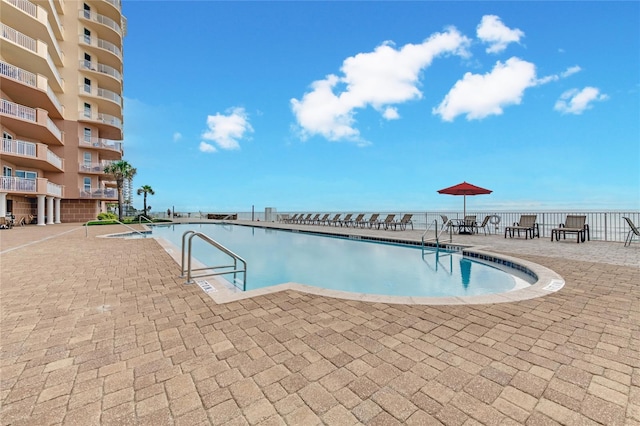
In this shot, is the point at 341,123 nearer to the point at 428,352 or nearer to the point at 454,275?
the point at 454,275

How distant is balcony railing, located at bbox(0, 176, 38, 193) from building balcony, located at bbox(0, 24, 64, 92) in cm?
679

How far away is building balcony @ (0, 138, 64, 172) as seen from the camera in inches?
590

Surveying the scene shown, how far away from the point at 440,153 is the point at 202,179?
94.6 feet

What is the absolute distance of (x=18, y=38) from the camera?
15383mm

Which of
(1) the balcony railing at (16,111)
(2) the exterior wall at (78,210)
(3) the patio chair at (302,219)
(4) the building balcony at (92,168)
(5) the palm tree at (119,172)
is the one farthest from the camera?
(5) the palm tree at (119,172)

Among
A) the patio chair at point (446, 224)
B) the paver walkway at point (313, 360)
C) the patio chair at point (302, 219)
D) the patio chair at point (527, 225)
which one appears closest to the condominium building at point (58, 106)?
the patio chair at point (302, 219)

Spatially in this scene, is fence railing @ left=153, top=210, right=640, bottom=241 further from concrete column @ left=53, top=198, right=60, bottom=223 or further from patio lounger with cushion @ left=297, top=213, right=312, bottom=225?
concrete column @ left=53, top=198, right=60, bottom=223

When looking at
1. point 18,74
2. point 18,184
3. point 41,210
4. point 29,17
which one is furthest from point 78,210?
point 29,17

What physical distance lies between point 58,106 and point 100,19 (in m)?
9.37

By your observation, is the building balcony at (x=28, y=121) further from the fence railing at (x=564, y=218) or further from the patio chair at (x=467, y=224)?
the patio chair at (x=467, y=224)

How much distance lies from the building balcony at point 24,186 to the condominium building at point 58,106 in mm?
49

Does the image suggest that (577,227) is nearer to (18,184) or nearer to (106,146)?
(18,184)

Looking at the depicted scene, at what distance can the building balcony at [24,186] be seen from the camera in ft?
48.0

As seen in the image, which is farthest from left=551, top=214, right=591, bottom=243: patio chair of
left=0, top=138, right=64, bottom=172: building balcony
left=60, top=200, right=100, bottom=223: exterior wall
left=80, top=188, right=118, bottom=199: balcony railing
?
left=60, top=200, right=100, bottom=223: exterior wall
